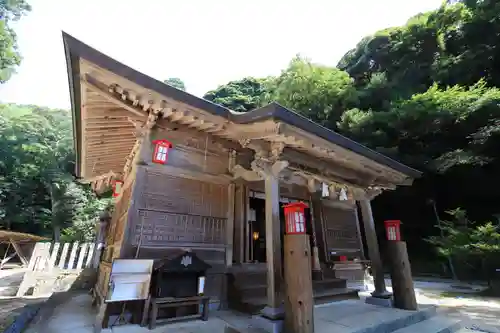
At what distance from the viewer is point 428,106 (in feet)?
47.4

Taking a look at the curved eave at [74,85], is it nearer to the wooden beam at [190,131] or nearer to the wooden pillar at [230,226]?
the wooden beam at [190,131]

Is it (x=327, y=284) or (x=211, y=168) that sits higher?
(x=211, y=168)

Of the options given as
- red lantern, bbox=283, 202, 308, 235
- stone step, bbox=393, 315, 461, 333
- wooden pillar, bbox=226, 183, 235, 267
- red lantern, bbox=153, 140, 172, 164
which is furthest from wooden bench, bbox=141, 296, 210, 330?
stone step, bbox=393, 315, 461, 333

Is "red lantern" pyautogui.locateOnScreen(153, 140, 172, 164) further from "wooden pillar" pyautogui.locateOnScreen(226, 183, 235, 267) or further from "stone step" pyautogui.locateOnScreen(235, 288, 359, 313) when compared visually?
"stone step" pyautogui.locateOnScreen(235, 288, 359, 313)

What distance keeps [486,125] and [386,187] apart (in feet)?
34.3

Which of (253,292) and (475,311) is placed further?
(475,311)

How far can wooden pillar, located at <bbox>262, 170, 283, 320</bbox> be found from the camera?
163 inches

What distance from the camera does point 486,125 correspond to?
12984 mm

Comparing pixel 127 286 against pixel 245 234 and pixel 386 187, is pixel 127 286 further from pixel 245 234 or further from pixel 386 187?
pixel 386 187

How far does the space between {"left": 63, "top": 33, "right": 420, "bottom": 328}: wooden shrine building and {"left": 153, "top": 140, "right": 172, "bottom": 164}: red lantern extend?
21 mm

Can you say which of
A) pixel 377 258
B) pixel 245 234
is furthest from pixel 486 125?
pixel 245 234

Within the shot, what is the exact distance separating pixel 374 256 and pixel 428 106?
40.2 ft

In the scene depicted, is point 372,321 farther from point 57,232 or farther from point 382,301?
point 57,232

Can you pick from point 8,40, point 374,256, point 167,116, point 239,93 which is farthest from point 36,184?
point 374,256
